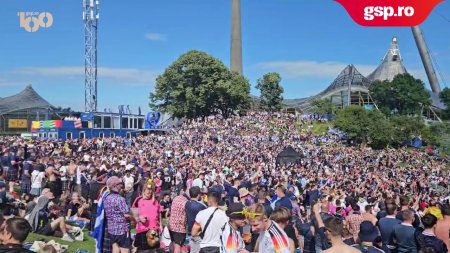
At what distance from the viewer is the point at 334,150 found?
3878cm

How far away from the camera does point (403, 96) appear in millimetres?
76625

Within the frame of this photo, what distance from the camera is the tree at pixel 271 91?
78625 millimetres

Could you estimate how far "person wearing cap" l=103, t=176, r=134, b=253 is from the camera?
23.2 feet

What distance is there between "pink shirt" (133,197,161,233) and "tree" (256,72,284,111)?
71.6m

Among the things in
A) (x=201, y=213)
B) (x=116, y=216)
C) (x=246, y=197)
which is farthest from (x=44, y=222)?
(x=201, y=213)

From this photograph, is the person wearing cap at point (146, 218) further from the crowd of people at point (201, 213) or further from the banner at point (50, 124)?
the banner at point (50, 124)

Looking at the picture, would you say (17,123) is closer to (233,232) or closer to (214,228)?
(214,228)

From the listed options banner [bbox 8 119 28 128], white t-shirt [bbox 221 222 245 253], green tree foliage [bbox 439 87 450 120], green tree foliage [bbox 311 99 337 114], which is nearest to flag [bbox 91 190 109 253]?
white t-shirt [bbox 221 222 245 253]

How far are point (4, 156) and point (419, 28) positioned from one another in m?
84.0

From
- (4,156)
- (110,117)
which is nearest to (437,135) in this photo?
(110,117)

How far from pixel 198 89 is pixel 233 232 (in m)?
60.4

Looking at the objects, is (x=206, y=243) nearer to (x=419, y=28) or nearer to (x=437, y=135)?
(x=437, y=135)

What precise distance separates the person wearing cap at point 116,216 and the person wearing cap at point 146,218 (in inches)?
11.1

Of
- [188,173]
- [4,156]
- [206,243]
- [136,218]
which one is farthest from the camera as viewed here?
[188,173]
